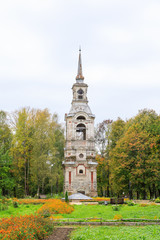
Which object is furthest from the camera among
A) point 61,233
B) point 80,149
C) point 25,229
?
point 80,149

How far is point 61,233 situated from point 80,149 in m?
28.3

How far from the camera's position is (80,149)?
39.2 m

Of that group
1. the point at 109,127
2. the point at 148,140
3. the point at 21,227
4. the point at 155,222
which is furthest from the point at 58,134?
the point at 21,227

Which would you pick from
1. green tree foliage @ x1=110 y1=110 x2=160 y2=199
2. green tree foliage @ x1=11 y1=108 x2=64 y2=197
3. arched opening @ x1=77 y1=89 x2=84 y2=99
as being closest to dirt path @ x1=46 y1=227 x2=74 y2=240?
green tree foliage @ x1=110 y1=110 x2=160 y2=199

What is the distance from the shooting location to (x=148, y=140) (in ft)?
100

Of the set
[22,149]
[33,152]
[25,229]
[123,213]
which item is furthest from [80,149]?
[25,229]

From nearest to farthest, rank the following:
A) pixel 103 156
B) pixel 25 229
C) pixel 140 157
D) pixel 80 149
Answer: pixel 25 229 < pixel 140 157 < pixel 80 149 < pixel 103 156

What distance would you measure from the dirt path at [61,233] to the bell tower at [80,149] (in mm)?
25564

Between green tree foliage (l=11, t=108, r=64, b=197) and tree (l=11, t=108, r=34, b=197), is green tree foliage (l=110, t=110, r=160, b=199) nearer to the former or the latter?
green tree foliage (l=11, t=108, r=64, b=197)

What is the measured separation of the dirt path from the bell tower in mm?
25564

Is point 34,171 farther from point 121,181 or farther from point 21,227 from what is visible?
point 21,227

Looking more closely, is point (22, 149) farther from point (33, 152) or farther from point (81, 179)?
point (81, 179)

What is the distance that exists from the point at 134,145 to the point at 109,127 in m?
16.7

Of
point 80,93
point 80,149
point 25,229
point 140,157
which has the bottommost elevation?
point 25,229
